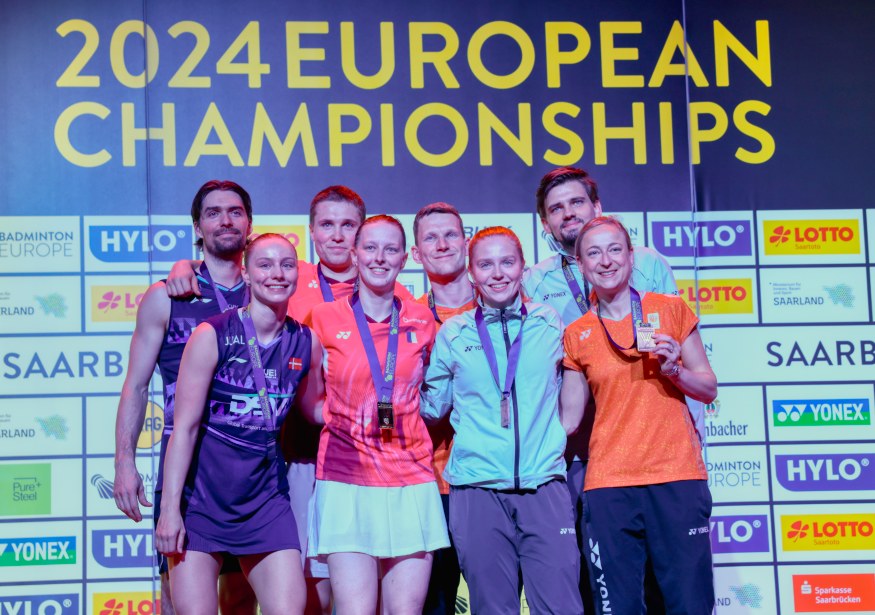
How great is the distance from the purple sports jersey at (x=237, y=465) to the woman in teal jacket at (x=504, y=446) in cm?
54

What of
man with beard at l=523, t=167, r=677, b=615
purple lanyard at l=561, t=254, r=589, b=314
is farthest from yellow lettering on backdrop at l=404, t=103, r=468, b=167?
purple lanyard at l=561, t=254, r=589, b=314

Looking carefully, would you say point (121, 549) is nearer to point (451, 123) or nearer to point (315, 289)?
point (315, 289)

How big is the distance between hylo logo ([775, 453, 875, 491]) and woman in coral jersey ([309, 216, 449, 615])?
8.55 ft

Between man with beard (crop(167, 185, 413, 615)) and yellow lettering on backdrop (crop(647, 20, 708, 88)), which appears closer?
man with beard (crop(167, 185, 413, 615))

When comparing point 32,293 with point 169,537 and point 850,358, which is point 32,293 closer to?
point 169,537

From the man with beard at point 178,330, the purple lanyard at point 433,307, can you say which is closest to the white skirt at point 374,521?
the man with beard at point 178,330

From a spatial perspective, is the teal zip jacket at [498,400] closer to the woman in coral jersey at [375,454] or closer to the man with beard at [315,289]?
the woman in coral jersey at [375,454]

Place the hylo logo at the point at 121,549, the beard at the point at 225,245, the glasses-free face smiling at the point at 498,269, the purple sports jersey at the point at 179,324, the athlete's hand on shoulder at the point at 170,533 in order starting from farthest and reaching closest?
the hylo logo at the point at 121,549, the beard at the point at 225,245, the purple sports jersey at the point at 179,324, the glasses-free face smiling at the point at 498,269, the athlete's hand on shoulder at the point at 170,533

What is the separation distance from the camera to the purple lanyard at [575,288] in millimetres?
3490

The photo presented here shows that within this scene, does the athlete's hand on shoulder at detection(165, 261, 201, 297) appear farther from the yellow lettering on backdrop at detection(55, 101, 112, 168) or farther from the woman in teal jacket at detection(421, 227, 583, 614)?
the yellow lettering on backdrop at detection(55, 101, 112, 168)

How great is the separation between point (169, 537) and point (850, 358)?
3.67 m

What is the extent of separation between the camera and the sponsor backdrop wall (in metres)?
4.55

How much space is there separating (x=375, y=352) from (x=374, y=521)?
0.53 meters

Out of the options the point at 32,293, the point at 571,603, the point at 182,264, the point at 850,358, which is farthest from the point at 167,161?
the point at 850,358
